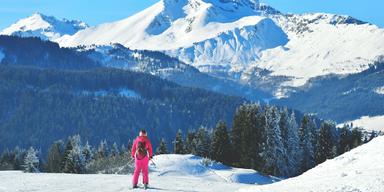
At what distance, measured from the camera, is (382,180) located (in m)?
22.2

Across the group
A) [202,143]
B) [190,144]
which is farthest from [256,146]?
[190,144]

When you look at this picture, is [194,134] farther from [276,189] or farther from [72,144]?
[276,189]

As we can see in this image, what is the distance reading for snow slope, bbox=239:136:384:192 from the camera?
22.1 m

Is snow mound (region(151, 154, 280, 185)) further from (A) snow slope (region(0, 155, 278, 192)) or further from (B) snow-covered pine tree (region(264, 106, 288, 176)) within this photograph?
(B) snow-covered pine tree (region(264, 106, 288, 176))

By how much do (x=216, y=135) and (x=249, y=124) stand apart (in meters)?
4.40

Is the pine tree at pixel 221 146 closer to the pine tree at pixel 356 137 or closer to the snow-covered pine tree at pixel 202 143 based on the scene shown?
the snow-covered pine tree at pixel 202 143

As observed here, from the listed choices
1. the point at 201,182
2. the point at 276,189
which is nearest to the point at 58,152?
the point at 201,182

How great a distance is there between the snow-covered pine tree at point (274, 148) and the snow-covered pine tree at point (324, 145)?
9524 mm

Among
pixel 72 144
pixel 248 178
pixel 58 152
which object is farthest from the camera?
pixel 58 152

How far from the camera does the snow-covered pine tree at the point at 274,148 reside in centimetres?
8088

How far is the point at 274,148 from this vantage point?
80875mm

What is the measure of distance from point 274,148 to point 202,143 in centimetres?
996

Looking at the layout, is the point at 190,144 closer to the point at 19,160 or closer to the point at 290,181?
the point at 19,160

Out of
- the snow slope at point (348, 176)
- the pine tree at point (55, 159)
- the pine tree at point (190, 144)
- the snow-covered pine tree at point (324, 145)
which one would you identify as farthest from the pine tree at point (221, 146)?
the snow slope at point (348, 176)
